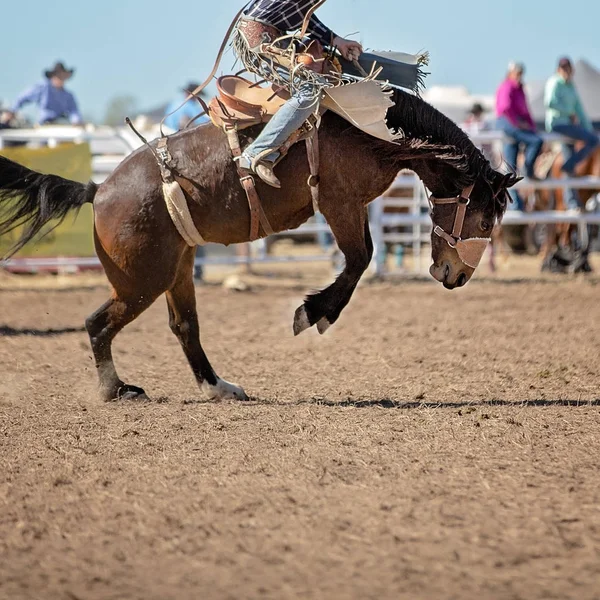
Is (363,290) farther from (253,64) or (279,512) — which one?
(279,512)

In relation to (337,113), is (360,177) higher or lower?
lower

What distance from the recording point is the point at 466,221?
5000 mm

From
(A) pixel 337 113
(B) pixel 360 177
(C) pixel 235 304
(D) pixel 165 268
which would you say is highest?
(A) pixel 337 113

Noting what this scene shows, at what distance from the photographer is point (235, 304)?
1010cm

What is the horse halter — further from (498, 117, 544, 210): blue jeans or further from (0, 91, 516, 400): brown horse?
(498, 117, 544, 210): blue jeans

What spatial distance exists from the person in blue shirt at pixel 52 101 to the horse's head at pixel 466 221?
8.88m

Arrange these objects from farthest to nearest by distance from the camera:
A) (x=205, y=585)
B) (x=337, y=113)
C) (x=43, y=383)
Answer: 1. (x=43, y=383)
2. (x=337, y=113)
3. (x=205, y=585)

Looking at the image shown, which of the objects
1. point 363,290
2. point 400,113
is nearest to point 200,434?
point 400,113

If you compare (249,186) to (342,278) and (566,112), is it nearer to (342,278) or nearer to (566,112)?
(342,278)

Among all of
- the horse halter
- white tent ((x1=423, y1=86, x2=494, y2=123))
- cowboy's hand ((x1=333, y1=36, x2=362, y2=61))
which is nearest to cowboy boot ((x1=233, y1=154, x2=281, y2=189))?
cowboy's hand ((x1=333, y1=36, x2=362, y2=61))

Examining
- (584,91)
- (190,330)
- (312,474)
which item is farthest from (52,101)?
(584,91)

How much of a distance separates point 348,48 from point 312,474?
2461mm

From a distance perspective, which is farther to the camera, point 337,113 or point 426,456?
→ point 337,113

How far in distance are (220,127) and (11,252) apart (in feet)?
4.71
